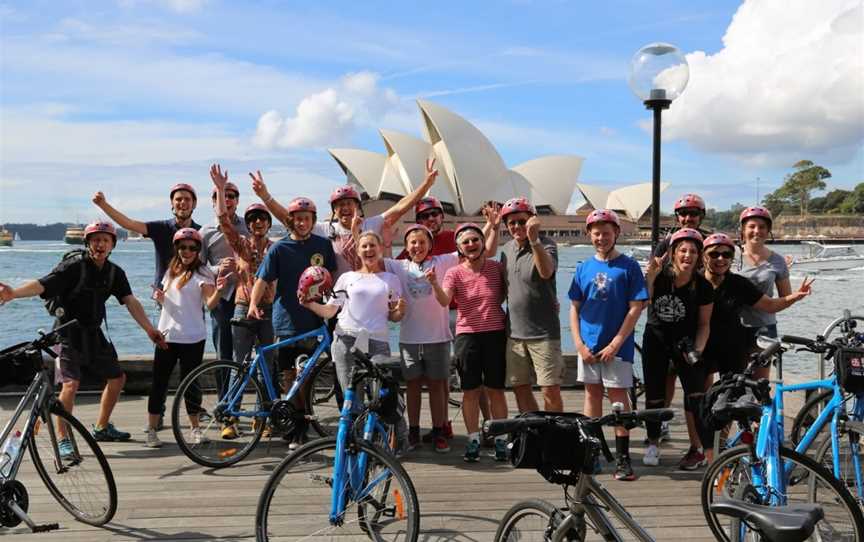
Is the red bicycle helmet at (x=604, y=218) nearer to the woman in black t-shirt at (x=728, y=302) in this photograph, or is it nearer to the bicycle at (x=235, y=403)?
the woman in black t-shirt at (x=728, y=302)

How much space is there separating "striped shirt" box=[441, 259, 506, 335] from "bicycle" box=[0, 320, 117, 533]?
204cm

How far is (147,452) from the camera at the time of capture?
4.86m

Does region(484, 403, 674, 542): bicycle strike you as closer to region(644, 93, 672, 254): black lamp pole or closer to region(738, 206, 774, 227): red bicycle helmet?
region(738, 206, 774, 227): red bicycle helmet

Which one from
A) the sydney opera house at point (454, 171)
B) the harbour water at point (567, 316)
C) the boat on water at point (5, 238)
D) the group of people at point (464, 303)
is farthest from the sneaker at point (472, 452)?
the boat on water at point (5, 238)

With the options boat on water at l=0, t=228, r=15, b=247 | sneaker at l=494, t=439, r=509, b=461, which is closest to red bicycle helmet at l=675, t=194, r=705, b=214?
sneaker at l=494, t=439, r=509, b=461

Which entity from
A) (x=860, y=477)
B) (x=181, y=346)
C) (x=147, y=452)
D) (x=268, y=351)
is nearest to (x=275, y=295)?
(x=268, y=351)

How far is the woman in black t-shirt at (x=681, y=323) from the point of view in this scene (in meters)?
4.21

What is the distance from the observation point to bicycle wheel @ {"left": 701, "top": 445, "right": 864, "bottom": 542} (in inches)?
103

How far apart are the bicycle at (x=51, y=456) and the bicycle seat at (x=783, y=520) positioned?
8.96 feet

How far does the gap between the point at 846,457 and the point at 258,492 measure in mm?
2728

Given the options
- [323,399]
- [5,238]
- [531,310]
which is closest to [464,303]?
[531,310]

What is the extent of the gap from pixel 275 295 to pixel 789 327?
18.2 m

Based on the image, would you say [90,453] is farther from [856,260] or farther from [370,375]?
[856,260]

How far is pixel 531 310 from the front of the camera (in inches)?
176
